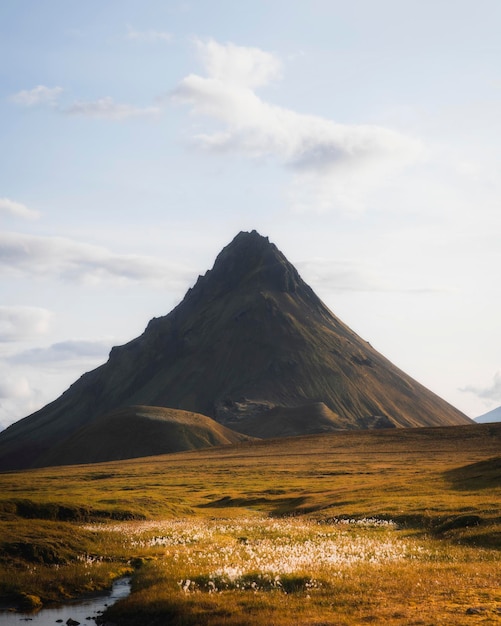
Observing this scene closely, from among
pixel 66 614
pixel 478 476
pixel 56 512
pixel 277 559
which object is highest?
pixel 277 559

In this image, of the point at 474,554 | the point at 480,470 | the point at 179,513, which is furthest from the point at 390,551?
the point at 480,470

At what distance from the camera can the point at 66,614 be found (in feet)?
83.8

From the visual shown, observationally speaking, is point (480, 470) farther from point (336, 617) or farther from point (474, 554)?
point (336, 617)

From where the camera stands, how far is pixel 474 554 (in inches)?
1271

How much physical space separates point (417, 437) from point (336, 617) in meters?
186

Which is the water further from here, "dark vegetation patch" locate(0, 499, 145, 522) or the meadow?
"dark vegetation patch" locate(0, 499, 145, 522)

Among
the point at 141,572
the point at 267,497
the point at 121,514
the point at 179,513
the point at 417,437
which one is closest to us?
the point at 141,572

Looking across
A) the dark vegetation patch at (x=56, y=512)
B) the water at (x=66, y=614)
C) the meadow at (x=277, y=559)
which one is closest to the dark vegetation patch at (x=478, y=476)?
the meadow at (x=277, y=559)

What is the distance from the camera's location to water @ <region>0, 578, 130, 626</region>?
24.5 meters

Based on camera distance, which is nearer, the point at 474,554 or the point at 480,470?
the point at 474,554

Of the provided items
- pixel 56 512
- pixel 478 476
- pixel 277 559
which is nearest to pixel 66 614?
pixel 277 559

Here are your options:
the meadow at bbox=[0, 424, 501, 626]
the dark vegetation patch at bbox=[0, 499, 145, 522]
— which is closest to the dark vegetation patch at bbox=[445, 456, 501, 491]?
the meadow at bbox=[0, 424, 501, 626]

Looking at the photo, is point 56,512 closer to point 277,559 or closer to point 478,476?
point 277,559

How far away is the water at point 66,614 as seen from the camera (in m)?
24.5
